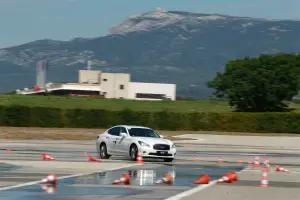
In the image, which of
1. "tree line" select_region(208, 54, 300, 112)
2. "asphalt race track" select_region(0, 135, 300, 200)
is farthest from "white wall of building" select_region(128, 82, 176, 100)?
"asphalt race track" select_region(0, 135, 300, 200)

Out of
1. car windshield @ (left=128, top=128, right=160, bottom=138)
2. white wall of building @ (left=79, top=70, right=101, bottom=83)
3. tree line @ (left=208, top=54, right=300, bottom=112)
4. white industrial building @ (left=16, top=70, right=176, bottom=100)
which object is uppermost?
white wall of building @ (left=79, top=70, right=101, bottom=83)

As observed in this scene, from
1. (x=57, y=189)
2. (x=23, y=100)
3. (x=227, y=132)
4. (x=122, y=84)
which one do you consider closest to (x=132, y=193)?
(x=57, y=189)

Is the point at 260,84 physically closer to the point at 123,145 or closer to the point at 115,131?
the point at 115,131

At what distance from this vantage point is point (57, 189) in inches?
674

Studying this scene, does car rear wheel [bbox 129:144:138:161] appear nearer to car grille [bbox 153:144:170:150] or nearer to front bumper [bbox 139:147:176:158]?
front bumper [bbox 139:147:176:158]

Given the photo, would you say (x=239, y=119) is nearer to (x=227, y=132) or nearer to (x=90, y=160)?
(x=227, y=132)

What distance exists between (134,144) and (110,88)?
14445cm

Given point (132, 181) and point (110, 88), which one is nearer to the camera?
point (132, 181)

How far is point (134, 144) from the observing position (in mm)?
29469

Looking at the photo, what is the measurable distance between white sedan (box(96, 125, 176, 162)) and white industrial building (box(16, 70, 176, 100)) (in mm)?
137550

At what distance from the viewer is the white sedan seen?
1150 inches

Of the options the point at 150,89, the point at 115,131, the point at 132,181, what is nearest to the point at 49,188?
the point at 132,181

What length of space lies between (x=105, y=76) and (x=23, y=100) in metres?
67.4

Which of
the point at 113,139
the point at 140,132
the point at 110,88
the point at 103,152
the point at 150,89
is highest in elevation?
the point at 150,89
